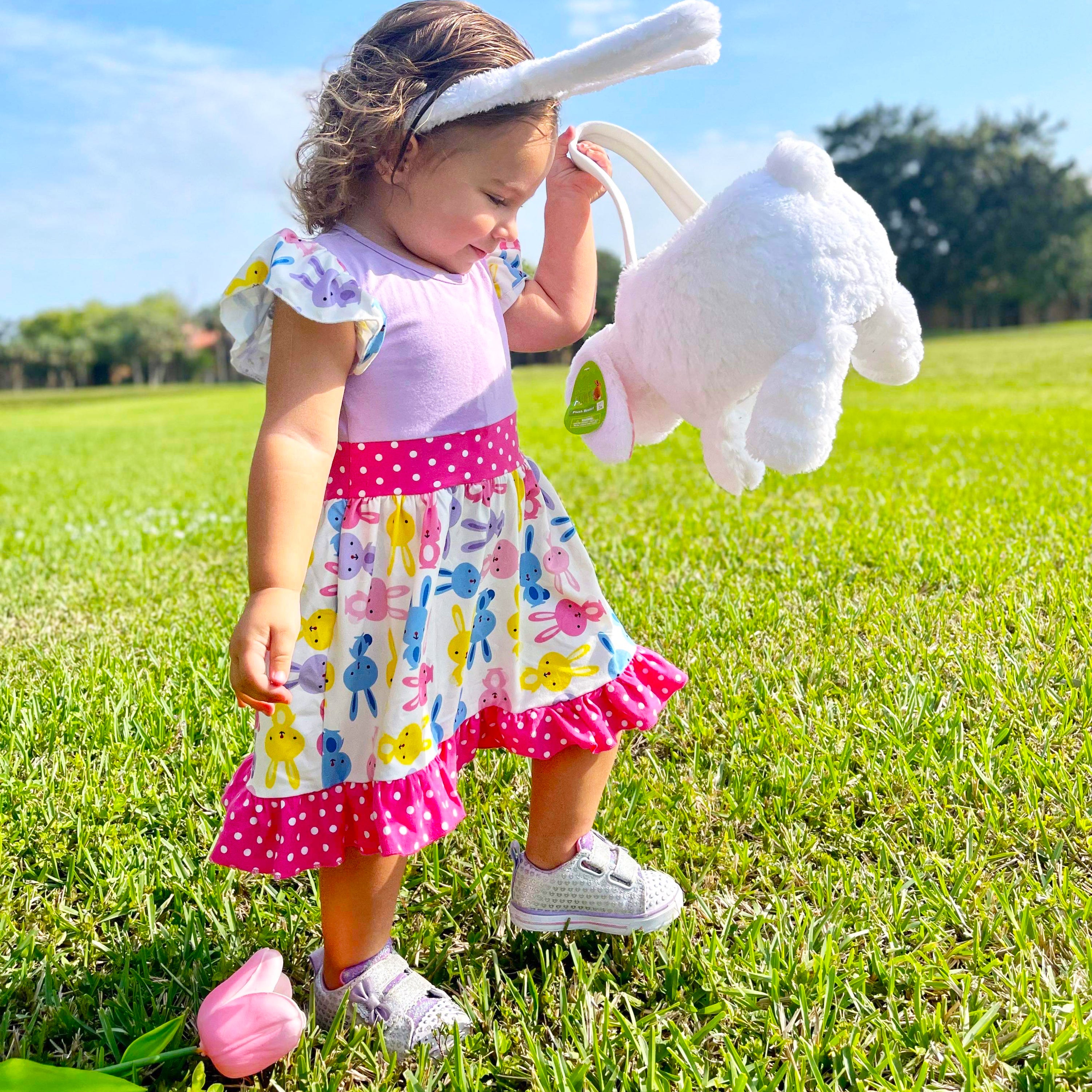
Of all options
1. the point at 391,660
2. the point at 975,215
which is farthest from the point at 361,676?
the point at 975,215

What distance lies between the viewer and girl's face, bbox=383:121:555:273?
58.1 inches

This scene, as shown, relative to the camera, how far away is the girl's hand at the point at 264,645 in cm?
133

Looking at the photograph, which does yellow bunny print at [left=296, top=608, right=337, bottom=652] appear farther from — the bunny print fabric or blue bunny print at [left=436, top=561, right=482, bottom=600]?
blue bunny print at [left=436, top=561, right=482, bottom=600]

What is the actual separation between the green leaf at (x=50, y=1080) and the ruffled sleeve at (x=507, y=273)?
130 cm

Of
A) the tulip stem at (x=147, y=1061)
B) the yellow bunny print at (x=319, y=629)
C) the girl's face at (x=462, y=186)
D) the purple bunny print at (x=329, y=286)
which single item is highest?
the girl's face at (x=462, y=186)

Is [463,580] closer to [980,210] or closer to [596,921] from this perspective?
[596,921]

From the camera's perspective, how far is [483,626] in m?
1.63

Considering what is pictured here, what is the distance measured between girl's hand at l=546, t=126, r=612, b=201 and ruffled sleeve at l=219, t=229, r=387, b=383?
0.52 metres

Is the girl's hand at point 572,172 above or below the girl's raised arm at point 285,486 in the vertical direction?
above

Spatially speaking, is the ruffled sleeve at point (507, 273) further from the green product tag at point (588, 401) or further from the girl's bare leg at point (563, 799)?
the girl's bare leg at point (563, 799)

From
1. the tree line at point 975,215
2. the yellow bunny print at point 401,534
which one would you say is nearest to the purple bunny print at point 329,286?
the yellow bunny print at point 401,534

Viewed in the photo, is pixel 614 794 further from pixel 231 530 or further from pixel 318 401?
pixel 231 530

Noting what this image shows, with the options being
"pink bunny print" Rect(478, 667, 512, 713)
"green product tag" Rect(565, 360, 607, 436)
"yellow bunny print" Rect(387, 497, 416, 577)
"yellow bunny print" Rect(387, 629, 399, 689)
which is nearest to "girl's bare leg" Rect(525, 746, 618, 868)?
"pink bunny print" Rect(478, 667, 512, 713)

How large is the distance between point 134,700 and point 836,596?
201 centimetres
